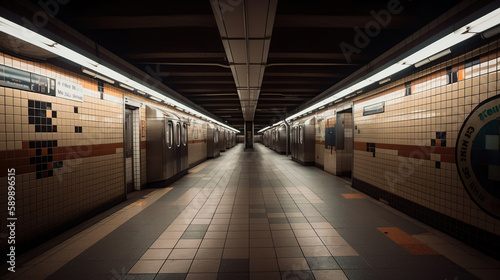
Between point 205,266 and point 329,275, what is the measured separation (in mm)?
1299

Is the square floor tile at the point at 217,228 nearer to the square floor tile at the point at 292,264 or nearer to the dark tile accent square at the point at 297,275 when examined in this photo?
the square floor tile at the point at 292,264

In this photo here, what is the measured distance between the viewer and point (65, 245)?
263 centimetres

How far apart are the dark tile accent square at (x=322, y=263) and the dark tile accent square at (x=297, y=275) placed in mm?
119

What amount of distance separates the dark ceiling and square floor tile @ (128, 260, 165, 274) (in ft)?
10.2

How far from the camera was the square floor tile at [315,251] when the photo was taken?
236 centimetres

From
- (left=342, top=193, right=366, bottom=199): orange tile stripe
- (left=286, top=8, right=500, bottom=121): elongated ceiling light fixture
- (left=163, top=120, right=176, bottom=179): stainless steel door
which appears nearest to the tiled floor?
(left=342, top=193, right=366, bottom=199): orange tile stripe

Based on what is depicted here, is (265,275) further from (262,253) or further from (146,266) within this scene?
(146,266)

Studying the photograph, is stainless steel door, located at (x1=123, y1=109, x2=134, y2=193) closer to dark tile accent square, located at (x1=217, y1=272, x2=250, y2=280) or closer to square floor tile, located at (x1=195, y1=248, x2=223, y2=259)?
square floor tile, located at (x1=195, y1=248, x2=223, y2=259)

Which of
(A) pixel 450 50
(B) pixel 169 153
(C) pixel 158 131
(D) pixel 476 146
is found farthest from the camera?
(B) pixel 169 153

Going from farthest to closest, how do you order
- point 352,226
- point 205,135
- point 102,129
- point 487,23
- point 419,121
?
point 205,135 < point 102,129 < point 419,121 < point 352,226 < point 487,23

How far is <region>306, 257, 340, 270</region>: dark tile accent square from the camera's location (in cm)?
214

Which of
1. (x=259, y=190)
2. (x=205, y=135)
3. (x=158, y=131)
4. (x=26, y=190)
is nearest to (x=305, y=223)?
(x=259, y=190)

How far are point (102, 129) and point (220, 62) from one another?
2.99 m

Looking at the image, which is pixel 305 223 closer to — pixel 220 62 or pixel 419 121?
pixel 419 121
